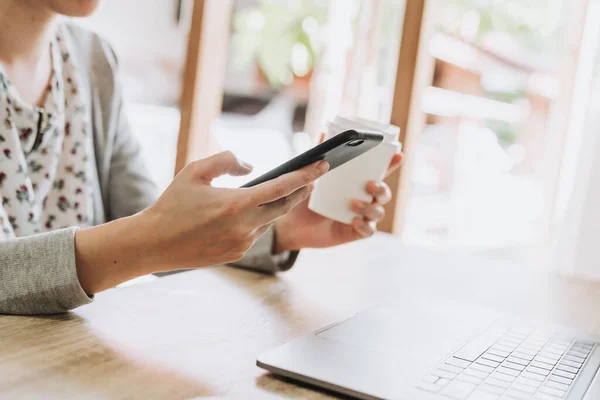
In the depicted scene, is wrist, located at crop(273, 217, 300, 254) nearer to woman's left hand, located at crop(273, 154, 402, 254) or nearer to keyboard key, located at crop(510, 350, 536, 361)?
woman's left hand, located at crop(273, 154, 402, 254)

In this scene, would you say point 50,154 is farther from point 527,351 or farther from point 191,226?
point 527,351

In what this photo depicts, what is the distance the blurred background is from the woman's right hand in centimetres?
143

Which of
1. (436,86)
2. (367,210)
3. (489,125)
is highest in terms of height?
(436,86)

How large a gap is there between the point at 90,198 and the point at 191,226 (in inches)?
23.6

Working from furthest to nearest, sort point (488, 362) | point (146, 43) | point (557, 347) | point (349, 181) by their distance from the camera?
point (146, 43), point (349, 181), point (557, 347), point (488, 362)

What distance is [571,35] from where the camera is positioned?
2320 millimetres

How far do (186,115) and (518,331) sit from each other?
1.88 m

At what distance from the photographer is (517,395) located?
534 millimetres

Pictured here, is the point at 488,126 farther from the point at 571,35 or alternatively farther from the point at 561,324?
the point at 561,324

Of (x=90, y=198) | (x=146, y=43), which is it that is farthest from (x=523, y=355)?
(x=146, y=43)

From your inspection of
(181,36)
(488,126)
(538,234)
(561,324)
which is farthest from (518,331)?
(181,36)

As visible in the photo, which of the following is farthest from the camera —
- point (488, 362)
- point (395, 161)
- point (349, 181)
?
point (395, 161)

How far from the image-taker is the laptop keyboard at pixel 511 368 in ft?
1.75

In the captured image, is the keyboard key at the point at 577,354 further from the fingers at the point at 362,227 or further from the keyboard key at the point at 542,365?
the fingers at the point at 362,227
